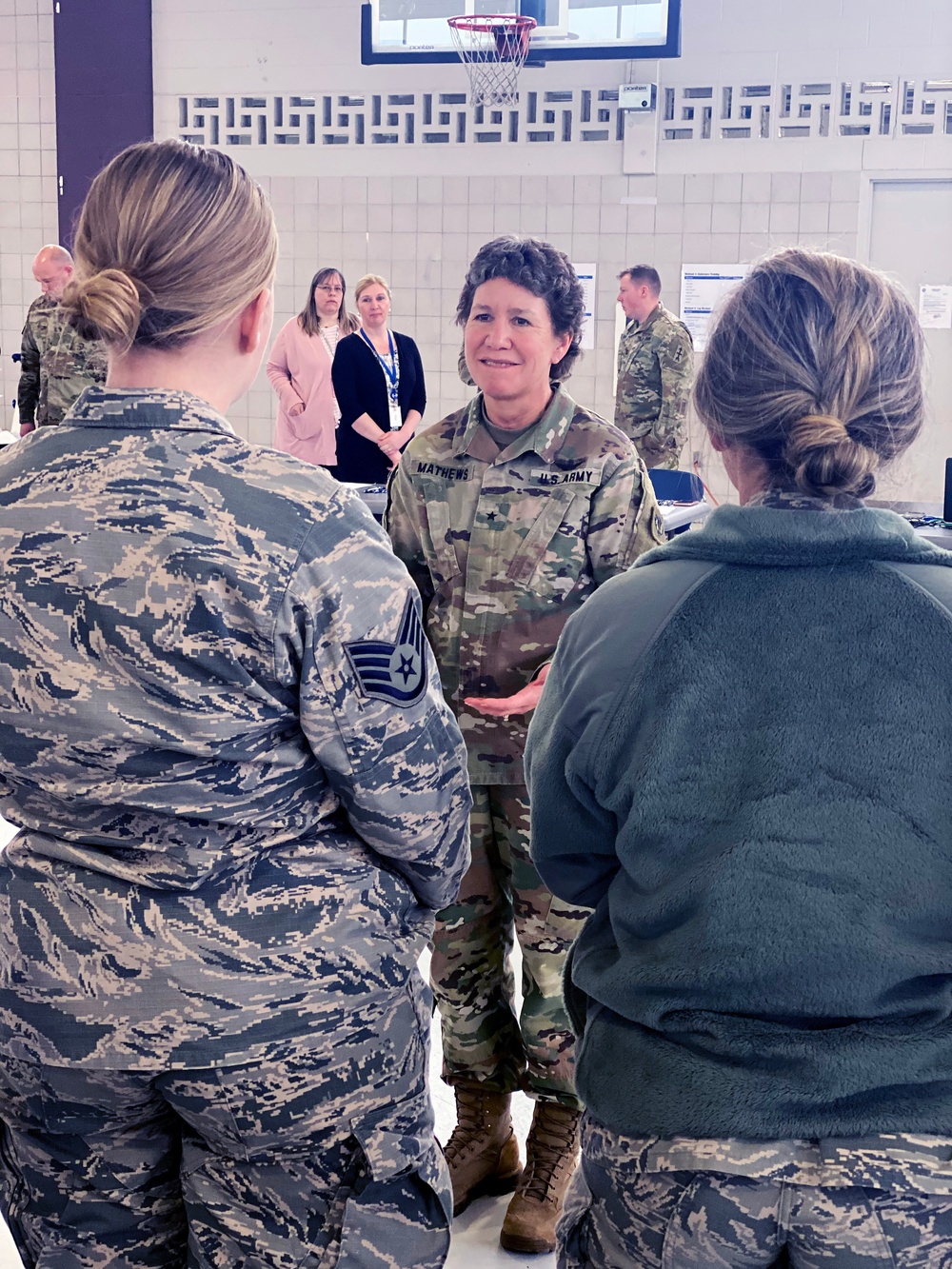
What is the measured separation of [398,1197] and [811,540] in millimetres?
776

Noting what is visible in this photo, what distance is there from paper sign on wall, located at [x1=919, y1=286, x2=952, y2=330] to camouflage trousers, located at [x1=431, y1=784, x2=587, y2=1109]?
628 cm

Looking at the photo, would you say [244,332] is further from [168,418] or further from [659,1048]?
[659,1048]

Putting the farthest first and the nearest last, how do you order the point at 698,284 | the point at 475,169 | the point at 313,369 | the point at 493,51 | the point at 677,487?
the point at 475,169 → the point at 698,284 → the point at 493,51 → the point at 313,369 → the point at 677,487

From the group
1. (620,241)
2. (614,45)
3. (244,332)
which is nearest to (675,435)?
(620,241)

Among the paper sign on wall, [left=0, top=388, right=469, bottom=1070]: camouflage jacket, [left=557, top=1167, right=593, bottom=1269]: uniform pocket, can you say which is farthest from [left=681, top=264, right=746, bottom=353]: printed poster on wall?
[left=557, top=1167, right=593, bottom=1269]: uniform pocket

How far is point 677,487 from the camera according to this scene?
15.6 feet

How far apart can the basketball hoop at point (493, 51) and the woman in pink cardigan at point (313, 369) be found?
1.62 meters

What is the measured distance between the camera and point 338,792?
1.25 m

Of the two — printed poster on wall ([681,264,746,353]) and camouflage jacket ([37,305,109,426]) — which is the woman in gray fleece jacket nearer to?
camouflage jacket ([37,305,109,426])

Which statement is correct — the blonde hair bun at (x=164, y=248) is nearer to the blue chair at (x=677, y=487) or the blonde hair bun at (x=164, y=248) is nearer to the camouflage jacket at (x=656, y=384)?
the blue chair at (x=677, y=487)

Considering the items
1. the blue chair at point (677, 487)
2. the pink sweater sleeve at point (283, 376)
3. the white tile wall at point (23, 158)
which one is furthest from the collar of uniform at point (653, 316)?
the white tile wall at point (23, 158)

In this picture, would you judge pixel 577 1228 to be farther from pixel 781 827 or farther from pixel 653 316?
pixel 653 316

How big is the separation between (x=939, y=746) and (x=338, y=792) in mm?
574

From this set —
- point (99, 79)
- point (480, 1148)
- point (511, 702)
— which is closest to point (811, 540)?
point (511, 702)
